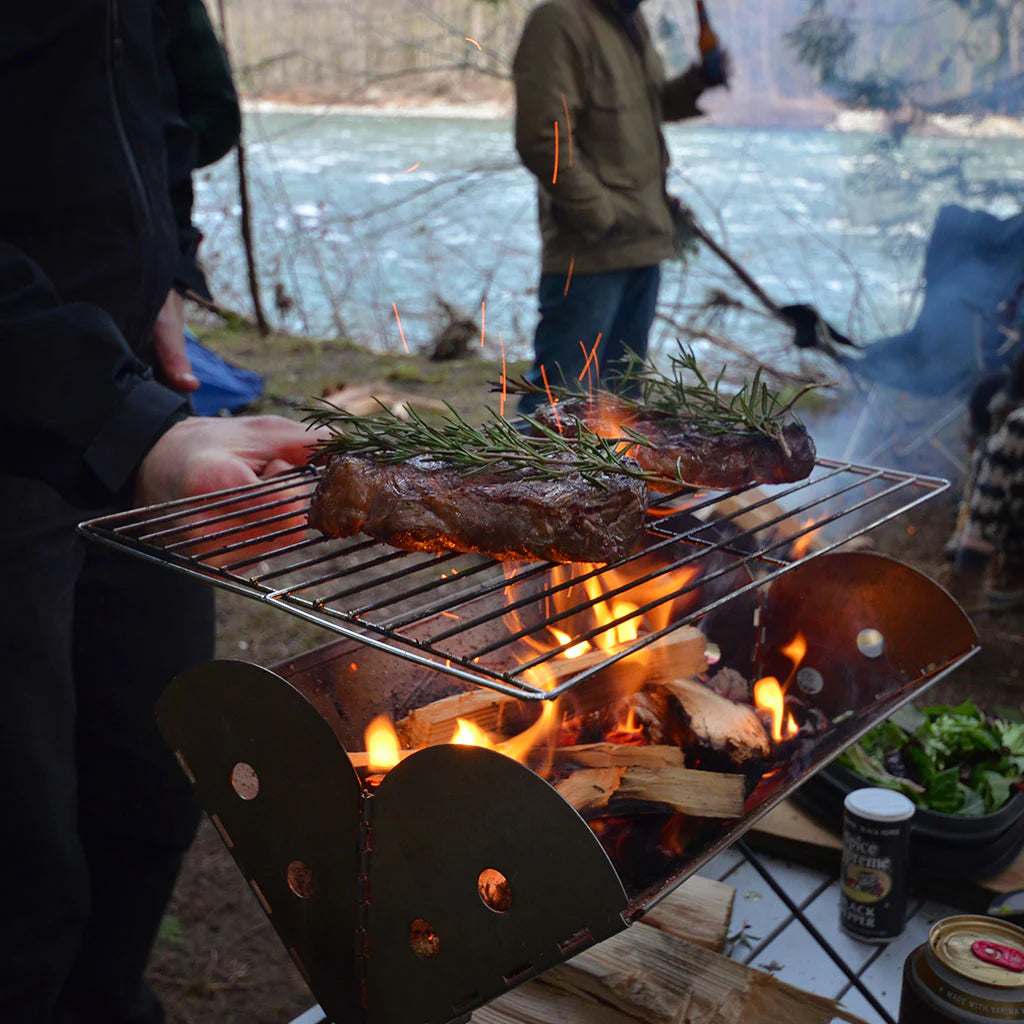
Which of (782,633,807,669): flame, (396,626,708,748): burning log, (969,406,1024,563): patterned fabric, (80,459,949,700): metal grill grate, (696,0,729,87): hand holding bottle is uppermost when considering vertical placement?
(696,0,729,87): hand holding bottle

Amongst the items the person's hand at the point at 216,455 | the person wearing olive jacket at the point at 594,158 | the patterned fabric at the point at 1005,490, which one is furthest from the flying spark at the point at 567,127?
the person's hand at the point at 216,455

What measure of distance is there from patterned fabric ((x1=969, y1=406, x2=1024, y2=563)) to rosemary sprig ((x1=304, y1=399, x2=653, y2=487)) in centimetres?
388

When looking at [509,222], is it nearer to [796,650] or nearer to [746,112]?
[746,112]

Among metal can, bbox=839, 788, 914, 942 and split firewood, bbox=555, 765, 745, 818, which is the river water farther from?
split firewood, bbox=555, 765, 745, 818

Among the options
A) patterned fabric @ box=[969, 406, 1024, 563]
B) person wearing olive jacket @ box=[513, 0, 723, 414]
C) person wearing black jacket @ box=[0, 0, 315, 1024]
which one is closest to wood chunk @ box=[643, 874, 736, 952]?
person wearing black jacket @ box=[0, 0, 315, 1024]

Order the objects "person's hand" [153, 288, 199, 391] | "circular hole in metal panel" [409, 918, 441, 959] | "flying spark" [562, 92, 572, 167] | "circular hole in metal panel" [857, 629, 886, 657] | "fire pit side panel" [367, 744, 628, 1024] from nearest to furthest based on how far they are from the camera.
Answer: "fire pit side panel" [367, 744, 628, 1024]
"circular hole in metal panel" [409, 918, 441, 959]
"circular hole in metal panel" [857, 629, 886, 657]
"person's hand" [153, 288, 199, 391]
"flying spark" [562, 92, 572, 167]

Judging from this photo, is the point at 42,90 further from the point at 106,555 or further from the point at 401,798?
the point at 401,798

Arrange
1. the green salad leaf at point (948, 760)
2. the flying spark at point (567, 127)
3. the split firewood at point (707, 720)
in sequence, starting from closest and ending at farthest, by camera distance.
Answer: the split firewood at point (707, 720), the green salad leaf at point (948, 760), the flying spark at point (567, 127)

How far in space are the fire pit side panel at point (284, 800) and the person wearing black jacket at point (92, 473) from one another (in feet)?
1.35

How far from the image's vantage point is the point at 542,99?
4.99 metres

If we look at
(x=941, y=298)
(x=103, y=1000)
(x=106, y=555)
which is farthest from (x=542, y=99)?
(x=103, y=1000)

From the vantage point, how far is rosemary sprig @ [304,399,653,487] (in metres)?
1.72

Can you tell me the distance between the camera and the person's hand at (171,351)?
8.61 feet

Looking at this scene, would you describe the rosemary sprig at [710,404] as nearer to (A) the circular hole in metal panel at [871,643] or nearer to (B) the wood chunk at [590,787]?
(A) the circular hole in metal panel at [871,643]
